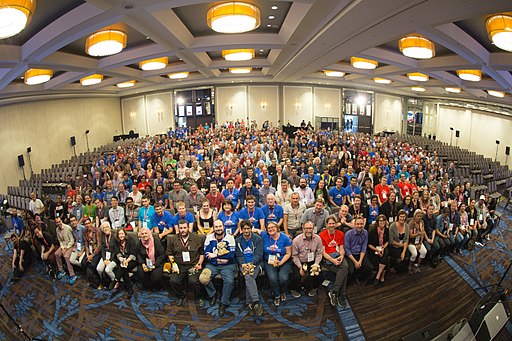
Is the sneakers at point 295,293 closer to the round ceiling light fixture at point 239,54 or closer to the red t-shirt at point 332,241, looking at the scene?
the red t-shirt at point 332,241

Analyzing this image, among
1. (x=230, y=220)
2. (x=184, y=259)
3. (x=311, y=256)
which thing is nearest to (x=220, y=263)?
(x=184, y=259)

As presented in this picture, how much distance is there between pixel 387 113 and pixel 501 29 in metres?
20.7

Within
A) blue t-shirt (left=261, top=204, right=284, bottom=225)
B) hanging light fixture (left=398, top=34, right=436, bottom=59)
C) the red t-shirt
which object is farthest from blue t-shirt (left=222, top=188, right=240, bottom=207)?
hanging light fixture (left=398, top=34, right=436, bottom=59)

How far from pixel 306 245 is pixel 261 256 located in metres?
0.70

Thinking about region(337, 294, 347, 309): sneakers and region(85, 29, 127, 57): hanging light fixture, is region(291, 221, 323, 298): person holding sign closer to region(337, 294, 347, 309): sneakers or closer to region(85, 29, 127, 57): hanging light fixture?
region(337, 294, 347, 309): sneakers

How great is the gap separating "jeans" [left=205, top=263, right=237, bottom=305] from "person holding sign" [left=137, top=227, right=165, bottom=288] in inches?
31.8

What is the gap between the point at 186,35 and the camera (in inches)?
300

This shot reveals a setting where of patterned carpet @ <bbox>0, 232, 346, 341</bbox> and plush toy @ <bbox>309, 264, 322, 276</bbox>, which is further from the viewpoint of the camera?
plush toy @ <bbox>309, 264, 322, 276</bbox>

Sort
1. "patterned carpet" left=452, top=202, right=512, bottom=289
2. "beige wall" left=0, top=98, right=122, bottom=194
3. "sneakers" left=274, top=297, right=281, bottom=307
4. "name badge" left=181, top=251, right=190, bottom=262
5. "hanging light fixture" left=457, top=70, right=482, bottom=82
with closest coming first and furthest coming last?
1. "sneakers" left=274, top=297, right=281, bottom=307
2. "name badge" left=181, top=251, right=190, bottom=262
3. "patterned carpet" left=452, top=202, right=512, bottom=289
4. "hanging light fixture" left=457, top=70, right=482, bottom=82
5. "beige wall" left=0, top=98, right=122, bottom=194

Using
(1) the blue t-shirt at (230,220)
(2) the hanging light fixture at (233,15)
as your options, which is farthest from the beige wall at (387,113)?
(1) the blue t-shirt at (230,220)

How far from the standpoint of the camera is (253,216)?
526cm

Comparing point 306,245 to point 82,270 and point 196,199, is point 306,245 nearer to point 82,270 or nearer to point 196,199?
point 196,199

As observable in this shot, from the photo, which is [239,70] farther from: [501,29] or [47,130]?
[501,29]

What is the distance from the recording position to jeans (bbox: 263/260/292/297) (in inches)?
174
